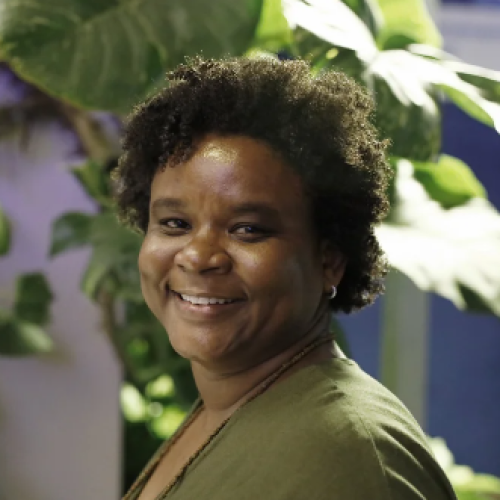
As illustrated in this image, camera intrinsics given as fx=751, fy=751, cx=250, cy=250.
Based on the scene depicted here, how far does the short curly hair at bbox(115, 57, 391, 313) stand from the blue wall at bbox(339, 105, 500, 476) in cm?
145

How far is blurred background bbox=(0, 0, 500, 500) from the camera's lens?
43.3 inches

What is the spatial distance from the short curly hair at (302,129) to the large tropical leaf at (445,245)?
18 cm

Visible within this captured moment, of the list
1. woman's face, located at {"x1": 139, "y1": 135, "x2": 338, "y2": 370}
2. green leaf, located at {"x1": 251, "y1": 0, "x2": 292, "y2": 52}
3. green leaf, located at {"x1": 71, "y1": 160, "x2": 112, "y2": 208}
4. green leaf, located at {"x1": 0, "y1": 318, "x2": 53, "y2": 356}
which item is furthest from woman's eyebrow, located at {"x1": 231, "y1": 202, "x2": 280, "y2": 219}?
green leaf, located at {"x1": 0, "y1": 318, "x2": 53, "y2": 356}

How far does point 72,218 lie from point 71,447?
794 millimetres

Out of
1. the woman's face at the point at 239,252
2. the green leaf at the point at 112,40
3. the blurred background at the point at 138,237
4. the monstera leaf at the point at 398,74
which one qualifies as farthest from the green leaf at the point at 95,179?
the woman's face at the point at 239,252

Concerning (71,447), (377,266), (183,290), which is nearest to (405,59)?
(377,266)

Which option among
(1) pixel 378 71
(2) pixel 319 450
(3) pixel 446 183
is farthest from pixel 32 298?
(2) pixel 319 450

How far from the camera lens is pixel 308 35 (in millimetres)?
1160

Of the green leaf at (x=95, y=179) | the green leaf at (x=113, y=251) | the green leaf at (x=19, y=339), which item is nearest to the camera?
the green leaf at (x=113, y=251)

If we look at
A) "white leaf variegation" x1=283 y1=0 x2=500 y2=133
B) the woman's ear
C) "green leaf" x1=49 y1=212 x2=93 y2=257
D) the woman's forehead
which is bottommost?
"green leaf" x1=49 y1=212 x2=93 y2=257

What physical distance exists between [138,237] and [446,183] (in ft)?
1.89

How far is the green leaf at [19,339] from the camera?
193 cm

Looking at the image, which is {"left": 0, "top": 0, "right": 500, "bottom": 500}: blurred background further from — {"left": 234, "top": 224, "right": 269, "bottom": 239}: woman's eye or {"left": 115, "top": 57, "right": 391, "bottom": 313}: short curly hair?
{"left": 234, "top": 224, "right": 269, "bottom": 239}: woman's eye

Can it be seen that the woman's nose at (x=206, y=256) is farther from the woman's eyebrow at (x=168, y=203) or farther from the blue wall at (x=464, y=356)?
the blue wall at (x=464, y=356)
